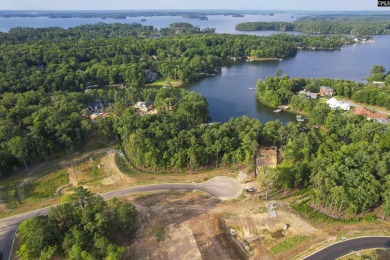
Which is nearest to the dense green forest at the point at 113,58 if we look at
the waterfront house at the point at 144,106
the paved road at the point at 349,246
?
the waterfront house at the point at 144,106

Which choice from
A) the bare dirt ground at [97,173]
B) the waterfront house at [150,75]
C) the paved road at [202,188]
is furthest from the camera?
the waterfront house at [150,75]

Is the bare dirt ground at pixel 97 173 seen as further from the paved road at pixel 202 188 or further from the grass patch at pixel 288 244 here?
the grass patch at pixel 288 244

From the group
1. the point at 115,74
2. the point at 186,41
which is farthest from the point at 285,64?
the point at 115,74

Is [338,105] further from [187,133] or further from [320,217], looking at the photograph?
[187,133]

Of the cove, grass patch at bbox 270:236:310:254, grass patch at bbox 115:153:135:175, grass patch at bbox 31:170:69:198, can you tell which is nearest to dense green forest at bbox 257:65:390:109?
the cove

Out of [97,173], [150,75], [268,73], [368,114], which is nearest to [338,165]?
[97,173]
